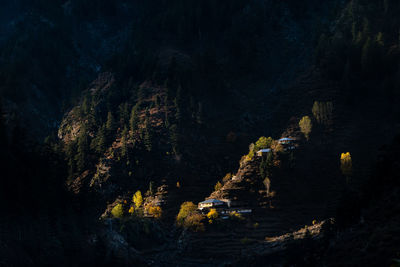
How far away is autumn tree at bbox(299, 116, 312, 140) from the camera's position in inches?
5236

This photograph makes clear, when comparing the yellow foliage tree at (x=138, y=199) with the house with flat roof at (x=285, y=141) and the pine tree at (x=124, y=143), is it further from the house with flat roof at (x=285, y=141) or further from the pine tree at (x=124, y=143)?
the house with flat roof at (x=285, y=141)

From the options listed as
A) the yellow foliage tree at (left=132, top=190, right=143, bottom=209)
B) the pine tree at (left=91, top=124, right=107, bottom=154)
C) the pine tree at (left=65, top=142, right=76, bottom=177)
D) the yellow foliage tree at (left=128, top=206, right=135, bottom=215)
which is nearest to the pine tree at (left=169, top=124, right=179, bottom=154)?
the yellow foliage tree at (left=132, top=190, right=143, bottom=209)

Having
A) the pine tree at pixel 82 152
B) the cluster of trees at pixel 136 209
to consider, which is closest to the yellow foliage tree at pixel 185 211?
the cluster of trees at pixel 136 209

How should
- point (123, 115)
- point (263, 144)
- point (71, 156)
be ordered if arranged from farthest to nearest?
point (123, 115), point (71, 156), point (263, 144)

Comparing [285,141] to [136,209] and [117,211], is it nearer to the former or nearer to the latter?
[136,209]

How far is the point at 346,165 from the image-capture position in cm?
11781

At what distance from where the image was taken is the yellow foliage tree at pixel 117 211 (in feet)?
388

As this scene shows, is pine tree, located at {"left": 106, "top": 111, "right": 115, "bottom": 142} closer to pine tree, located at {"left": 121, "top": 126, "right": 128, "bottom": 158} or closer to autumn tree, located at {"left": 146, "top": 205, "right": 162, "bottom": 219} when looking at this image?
pine tree, located at {"left": 121, "top": 126, "right": 128, "bottom": 158}

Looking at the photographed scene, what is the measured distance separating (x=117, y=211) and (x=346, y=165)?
221 ft

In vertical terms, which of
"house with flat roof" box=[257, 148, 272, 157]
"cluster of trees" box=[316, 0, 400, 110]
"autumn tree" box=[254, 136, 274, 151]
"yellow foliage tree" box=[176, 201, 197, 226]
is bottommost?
"yellow foliage tree" box=[176, 201, 197, 226]

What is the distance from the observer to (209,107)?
158m

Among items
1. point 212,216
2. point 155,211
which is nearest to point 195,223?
point 212,216

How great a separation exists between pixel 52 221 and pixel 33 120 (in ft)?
327

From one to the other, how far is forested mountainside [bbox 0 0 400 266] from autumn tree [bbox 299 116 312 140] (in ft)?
1.49
